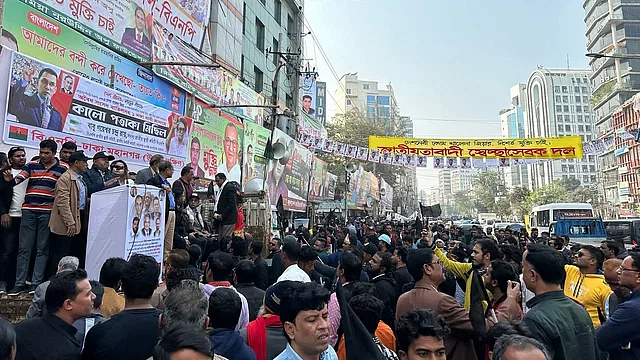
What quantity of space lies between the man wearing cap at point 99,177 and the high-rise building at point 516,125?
5044 inches

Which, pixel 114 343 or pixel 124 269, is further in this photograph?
pixel 124 269

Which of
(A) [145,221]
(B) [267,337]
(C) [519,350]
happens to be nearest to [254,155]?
(A) [145,221]

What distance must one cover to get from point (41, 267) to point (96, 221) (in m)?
0.90

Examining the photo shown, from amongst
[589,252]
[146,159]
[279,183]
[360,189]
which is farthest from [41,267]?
[360,189]

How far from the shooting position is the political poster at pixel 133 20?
25.7 ft

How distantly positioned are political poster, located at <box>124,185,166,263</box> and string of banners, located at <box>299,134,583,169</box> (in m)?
13.9

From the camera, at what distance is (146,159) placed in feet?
28.4

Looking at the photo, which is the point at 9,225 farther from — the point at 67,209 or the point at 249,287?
the point at 249,287

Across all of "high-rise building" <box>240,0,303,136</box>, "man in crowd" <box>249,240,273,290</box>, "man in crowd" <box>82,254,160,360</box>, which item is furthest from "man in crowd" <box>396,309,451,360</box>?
"high-rise building" <box>240,0,303,136</box>

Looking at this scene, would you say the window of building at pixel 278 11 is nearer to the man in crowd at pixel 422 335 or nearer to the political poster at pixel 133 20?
the political poster at pixel 133 20

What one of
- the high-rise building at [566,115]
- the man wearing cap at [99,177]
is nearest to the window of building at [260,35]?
the man wearing cap at [99,177]

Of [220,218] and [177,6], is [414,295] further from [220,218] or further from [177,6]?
[177,6]

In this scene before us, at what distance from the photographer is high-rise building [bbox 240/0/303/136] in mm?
20970

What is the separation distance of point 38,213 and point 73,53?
430cm
